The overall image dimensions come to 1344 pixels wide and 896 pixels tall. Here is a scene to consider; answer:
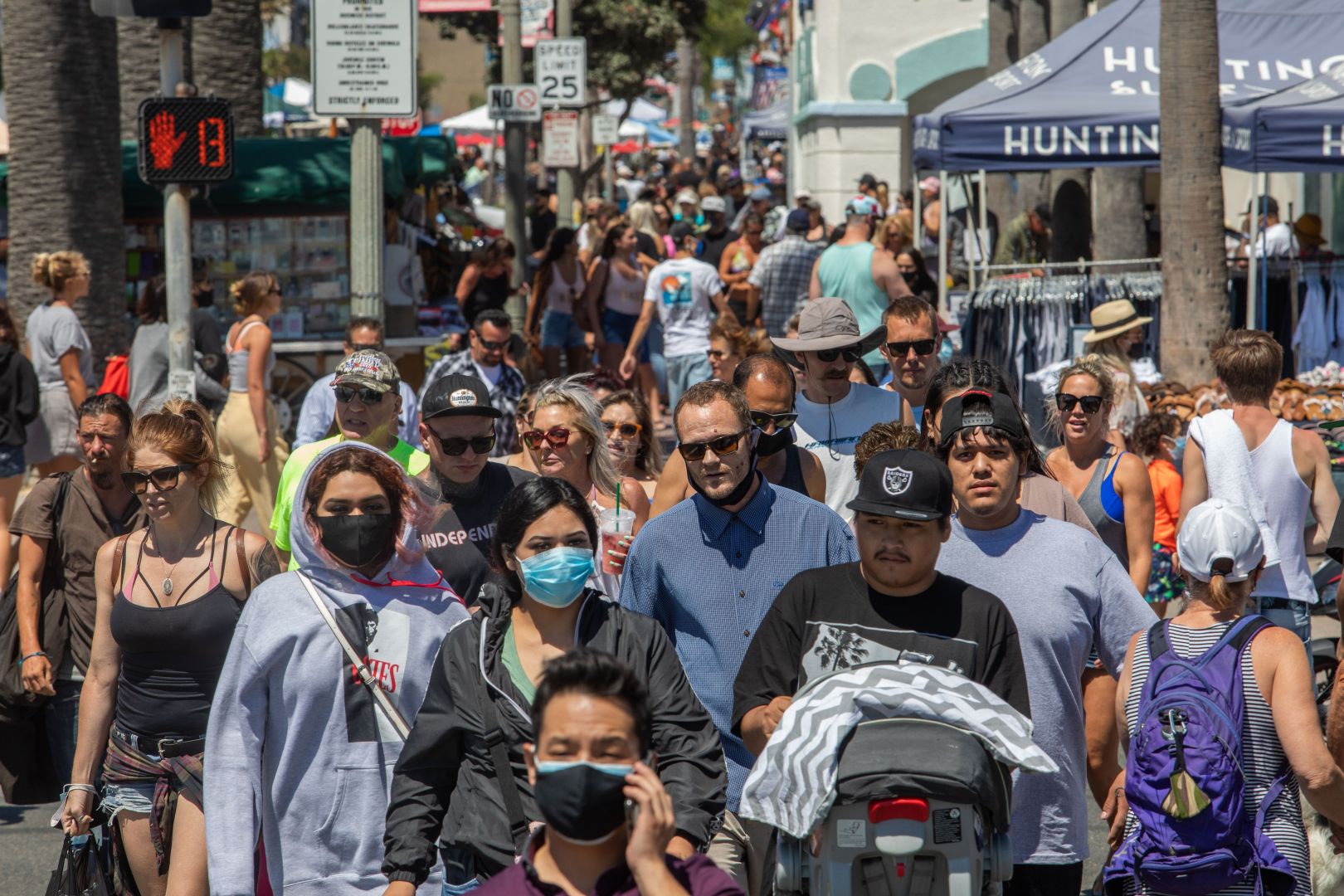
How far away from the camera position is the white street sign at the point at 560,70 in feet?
65.8

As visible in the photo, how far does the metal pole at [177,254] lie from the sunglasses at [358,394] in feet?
10.9

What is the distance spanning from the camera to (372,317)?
970cm

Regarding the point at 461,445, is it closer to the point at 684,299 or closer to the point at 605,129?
the point at 684,299

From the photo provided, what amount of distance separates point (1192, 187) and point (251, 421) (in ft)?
21.0

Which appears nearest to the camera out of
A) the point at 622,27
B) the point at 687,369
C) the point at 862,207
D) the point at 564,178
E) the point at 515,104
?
the point at 862,207

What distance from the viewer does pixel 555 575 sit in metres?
3.72

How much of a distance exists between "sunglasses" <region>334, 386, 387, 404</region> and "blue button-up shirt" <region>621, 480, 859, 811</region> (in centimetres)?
215

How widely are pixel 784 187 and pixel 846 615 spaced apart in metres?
44.4

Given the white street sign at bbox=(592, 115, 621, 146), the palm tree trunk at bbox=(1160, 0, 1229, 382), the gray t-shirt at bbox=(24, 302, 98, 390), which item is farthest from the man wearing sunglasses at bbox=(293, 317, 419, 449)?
the white street sign at bbox=(592, 115, 621, 146)

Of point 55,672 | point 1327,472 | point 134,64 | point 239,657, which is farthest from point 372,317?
point 134,64

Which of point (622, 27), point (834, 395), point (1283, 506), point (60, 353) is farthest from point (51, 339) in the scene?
point (622, 27)

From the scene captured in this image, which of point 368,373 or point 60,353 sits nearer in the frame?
point 368,373

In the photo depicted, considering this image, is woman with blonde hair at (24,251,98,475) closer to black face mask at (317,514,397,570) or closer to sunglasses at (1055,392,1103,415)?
sunglasses at (1055,392,1103,415)

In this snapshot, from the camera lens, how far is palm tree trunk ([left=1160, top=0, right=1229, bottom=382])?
38.5 ft
